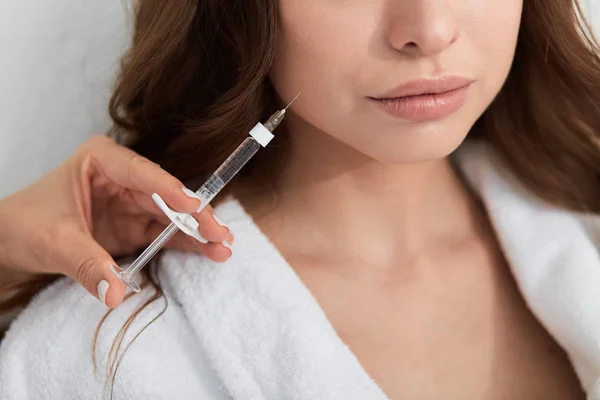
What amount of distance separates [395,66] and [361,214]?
0.27 m

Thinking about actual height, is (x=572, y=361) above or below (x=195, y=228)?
below

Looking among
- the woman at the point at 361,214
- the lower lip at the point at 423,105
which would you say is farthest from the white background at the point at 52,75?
the lower lip at the point at 423,105

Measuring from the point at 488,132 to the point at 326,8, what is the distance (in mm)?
453

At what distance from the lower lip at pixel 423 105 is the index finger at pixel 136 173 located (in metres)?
0.24

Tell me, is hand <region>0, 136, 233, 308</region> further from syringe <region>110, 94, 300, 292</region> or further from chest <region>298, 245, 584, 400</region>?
chest <region>298, 245, 584, 400</region>

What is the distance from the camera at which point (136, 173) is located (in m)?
0.83

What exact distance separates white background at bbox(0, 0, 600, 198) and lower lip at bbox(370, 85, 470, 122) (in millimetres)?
461

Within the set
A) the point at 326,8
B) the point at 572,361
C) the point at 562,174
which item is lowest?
the point at 572,361

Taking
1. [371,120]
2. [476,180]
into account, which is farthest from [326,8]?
[476,180]

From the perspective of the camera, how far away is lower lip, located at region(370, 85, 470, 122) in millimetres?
808

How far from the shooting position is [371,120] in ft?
2.68

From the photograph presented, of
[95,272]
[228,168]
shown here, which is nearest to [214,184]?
[228,168]

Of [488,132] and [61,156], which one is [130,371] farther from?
[488,132]

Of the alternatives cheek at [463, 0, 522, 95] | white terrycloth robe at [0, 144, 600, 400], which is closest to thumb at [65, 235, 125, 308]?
white terrycloth robe at [0, 144, 600, 400]
